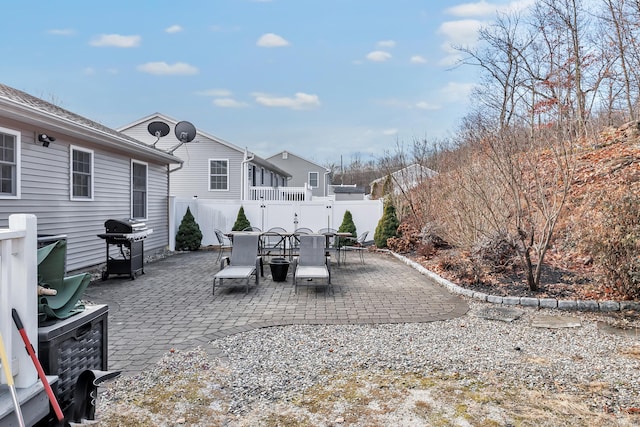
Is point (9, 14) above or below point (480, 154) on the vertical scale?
above

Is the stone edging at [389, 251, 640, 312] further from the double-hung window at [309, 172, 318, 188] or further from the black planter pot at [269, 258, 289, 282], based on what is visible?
the double-hung window at [309, 172, 318, 188]

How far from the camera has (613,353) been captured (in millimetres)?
3963

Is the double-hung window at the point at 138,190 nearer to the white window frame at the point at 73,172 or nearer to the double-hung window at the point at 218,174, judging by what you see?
the white window frame at the point at 73,172

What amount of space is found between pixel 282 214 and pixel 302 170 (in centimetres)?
1782

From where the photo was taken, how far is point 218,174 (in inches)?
690

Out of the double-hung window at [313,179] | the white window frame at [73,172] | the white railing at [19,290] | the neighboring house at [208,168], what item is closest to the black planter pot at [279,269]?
the white window frame at [73,172]

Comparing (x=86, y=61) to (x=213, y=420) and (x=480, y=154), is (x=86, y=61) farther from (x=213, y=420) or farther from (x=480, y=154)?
(x=213, y=420)

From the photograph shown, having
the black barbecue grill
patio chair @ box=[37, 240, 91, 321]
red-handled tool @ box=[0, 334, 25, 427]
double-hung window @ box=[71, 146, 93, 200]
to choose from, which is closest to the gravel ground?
patio chair @ box=[37, 240, 91, 321]

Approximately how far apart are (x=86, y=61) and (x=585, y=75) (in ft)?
57.7

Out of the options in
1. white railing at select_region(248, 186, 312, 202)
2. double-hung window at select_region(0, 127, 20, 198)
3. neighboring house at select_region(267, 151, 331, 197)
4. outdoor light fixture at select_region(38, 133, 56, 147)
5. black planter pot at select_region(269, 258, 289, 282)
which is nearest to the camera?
double-hung window at select_region(0, 127, 20, 198)

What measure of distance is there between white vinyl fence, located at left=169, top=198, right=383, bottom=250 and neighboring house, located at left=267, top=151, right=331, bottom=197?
17.3 metres

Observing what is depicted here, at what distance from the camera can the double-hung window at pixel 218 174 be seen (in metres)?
17.4

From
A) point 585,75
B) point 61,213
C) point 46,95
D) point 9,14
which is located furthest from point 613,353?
point 46,95

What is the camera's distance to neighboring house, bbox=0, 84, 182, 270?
621 cm
